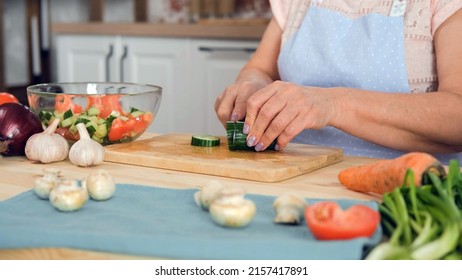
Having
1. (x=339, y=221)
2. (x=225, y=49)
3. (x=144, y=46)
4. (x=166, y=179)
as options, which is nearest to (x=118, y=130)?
(x=166, y=179)

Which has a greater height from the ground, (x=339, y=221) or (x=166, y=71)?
(x=339, y=221)

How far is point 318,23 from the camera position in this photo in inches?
66.9

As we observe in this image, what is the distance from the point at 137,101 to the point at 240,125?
23cm

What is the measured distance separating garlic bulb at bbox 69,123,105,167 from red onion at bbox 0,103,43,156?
12 cm

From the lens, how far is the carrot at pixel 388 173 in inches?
35.6

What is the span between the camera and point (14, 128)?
1281mm

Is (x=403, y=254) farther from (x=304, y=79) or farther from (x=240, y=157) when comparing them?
(x=304, y=79)

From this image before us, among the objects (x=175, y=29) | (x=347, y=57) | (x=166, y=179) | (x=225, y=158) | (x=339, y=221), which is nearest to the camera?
(x=339, y=221)

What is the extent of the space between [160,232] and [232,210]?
0.09 meters

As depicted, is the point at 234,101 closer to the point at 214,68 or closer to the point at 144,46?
the point at 214,68

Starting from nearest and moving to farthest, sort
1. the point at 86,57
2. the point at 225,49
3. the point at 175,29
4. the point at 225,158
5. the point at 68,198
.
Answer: the point at 68,198
the point at 225,158
the point at 225,49
the point at 175,29
the point at 86,57

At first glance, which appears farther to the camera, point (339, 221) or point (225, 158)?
point (225, 158)

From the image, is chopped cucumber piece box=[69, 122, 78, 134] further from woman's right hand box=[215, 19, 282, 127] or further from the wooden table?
woman's right hand box=[215, 19, 282, 127]

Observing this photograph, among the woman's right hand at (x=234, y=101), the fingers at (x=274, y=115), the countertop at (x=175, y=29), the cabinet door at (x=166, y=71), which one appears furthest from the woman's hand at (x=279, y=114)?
the cabinet door at (x=166, y=71)
